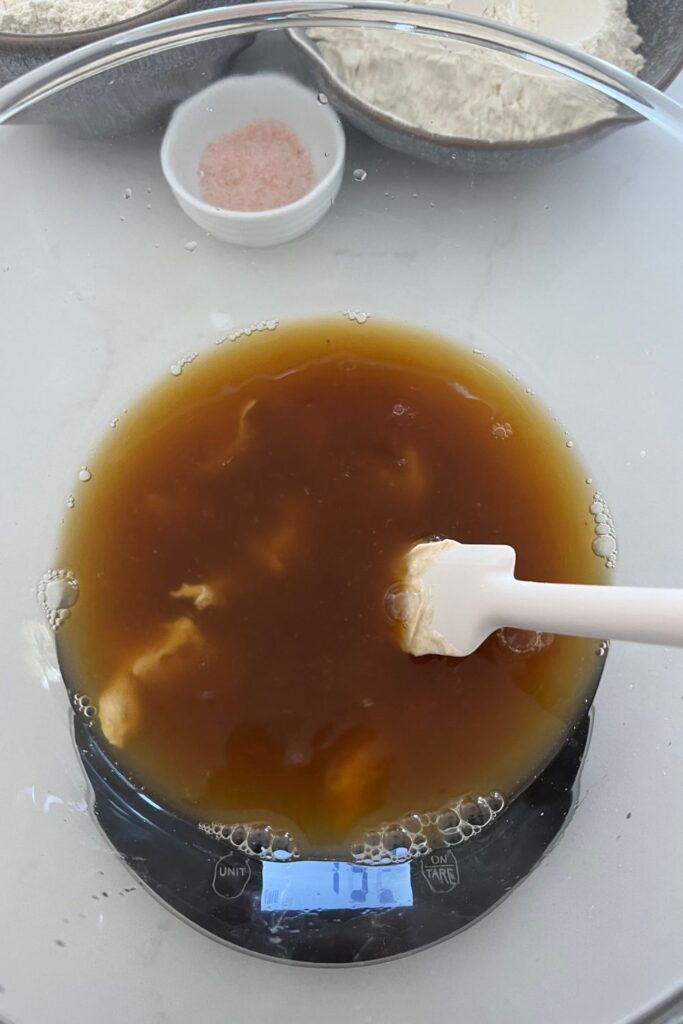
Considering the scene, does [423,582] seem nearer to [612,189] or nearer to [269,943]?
[269,943]

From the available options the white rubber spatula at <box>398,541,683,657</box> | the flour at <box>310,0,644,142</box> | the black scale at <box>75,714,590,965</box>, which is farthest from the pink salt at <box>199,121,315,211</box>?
the black scale at <box>75,714,590,965</box>

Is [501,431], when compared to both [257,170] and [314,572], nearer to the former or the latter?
[314,572]

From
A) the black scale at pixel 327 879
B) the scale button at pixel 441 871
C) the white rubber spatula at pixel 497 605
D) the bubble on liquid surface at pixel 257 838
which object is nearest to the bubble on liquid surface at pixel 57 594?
the black scale at pixel 327 879

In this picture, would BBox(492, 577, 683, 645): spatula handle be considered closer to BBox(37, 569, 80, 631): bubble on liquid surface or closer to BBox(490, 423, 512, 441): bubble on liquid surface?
BBox(490, 423, 512, 441): bubble on liquid surface

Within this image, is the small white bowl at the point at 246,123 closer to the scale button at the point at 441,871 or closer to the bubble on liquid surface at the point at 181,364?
the bubble on liquid surface at the point at 181,364

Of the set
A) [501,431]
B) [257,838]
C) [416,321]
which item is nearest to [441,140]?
[416,321]

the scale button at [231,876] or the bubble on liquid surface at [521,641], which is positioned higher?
the bubble on liquid surface at [521,641]
